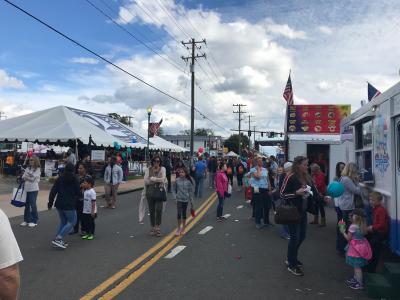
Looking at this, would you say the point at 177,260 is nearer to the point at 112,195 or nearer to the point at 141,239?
the point at 141,239

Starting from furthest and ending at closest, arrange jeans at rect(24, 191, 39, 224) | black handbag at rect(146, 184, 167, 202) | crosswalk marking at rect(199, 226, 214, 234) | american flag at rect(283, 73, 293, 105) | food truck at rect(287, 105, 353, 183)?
american flag at rect(283, 73, 293, 105) < food truck at rect(287, 105, 353, 183) < jeans at rect(24, 191, 39, 224) < crosswalk marking at rect(199, 226, 214, 234) < black handbag at rect(146, 184, 167, 202)

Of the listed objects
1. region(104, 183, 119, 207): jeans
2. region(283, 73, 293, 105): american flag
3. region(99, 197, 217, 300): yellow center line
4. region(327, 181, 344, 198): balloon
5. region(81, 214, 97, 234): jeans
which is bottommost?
region(99, 197, 217, 300): yellow center line

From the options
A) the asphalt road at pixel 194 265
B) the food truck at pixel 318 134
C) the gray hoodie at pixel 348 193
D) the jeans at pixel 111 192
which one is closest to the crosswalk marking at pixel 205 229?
the asphalt road at pixel 194 265

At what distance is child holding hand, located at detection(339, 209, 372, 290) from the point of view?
Result: 18.6 ft

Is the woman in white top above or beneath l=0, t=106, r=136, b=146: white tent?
beneath

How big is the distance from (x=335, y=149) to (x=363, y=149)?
11314 millimetres

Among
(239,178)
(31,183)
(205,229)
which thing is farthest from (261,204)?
(239,178)

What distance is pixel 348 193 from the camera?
7367mm

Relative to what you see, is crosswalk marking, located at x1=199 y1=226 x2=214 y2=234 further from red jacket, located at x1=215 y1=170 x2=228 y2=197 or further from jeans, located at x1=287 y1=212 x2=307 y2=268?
jeans, located at x1=287 y1=212 x2=307 y2=268

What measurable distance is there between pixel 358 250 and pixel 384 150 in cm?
158

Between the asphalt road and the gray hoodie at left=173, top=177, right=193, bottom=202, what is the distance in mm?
830

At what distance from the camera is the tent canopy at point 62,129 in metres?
23.4

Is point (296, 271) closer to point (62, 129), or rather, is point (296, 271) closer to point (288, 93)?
point (62, 129)

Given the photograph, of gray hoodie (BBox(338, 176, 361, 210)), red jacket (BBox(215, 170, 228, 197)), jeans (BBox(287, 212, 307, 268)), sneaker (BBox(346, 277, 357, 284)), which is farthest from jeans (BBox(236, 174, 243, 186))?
sneaker (BBox(346, 277, 357, 284))
